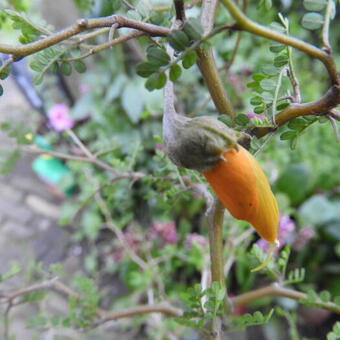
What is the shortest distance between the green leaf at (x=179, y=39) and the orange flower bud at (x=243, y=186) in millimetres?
83

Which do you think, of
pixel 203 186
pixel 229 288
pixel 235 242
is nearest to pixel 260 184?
pixel 203 186

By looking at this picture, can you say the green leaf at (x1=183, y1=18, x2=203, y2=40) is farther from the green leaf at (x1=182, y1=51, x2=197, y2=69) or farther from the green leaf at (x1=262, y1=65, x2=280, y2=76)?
the green leaf at (x1=262, y1=65, x2=280, y2=76)

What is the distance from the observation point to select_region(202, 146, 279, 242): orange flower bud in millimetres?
304

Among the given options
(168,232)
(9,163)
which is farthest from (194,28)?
(168,232)

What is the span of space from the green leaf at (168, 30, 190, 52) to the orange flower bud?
8 centimetres

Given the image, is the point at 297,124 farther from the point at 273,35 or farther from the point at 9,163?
the point at 9,163

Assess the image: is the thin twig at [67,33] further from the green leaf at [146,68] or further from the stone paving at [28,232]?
the stone paving at [28,232]

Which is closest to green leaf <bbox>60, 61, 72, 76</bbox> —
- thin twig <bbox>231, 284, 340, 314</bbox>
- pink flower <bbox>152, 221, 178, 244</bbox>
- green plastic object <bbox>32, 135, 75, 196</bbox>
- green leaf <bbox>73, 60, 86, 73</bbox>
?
green leaf <bbox>73, 60, 86, 73</bbox>

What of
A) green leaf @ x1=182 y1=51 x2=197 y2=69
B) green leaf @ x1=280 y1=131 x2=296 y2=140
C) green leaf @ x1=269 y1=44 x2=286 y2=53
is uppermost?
green leaf @ x1=269 y1=44 x2=286 y2=53

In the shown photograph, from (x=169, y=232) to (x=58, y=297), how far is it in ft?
1.86

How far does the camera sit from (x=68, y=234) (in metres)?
1.76

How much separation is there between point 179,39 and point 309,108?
0.12 meters

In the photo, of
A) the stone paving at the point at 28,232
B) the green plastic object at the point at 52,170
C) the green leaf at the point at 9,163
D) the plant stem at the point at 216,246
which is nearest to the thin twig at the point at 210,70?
the plant stem at the point at 216,246

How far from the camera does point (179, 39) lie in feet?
0.87
